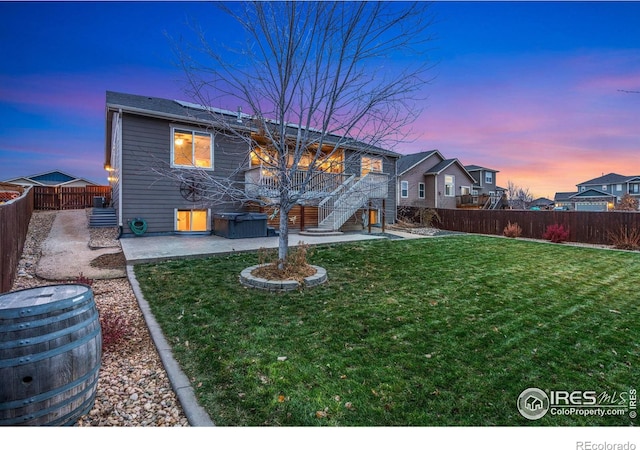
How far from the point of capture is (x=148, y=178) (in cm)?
1058

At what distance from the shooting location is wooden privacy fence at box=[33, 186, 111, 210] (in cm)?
1725

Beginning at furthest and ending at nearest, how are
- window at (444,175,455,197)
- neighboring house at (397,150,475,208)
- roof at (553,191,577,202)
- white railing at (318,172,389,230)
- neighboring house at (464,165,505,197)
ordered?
roof at (553,191,577,202)
neighboring house at (464,165,505,197)
window at (444,175,455,197)
neighboring house at (397,150,475,208)
white railing at (318,172,389,230)

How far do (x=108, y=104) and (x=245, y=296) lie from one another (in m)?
9.13

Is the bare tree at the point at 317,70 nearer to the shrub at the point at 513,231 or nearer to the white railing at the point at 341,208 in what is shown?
the white railing at the point at 341,208

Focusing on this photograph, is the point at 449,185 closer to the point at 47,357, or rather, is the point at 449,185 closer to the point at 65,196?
the point at 47,357

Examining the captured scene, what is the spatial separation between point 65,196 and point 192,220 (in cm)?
1253

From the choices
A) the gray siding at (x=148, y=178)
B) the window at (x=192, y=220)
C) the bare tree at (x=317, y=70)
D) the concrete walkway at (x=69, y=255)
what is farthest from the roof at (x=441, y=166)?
the concrete walkway at (x=69, y=255)

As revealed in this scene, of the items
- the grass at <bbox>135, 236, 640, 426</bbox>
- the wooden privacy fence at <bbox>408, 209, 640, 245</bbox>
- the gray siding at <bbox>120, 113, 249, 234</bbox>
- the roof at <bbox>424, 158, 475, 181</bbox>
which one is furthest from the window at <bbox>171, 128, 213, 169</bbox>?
the roof at <bbox>424, 158, 475, 181</bbox>

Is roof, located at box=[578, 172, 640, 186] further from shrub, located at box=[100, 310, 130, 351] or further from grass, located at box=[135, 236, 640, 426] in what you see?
shrub, located at box=[100, 310, 130, 351]

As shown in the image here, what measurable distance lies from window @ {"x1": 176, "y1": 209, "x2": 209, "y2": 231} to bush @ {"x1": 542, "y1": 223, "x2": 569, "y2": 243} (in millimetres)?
14405

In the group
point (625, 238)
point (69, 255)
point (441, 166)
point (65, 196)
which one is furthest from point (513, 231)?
point (65, 196)

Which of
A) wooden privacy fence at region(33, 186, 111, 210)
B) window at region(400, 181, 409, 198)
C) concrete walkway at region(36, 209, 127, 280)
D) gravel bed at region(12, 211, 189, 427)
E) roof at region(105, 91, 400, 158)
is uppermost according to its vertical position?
roof at region(105, 91, 400, 158)

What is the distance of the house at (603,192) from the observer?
130 ft

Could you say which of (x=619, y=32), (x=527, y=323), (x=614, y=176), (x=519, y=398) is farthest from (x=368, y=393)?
(x=614, y=176)
